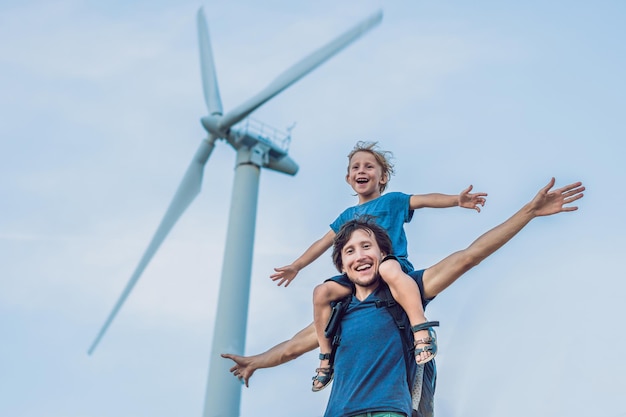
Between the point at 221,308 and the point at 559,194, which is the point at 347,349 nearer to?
the point at 559,194

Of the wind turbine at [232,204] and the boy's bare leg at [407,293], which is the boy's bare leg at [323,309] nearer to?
the boy's bare leg at [407,293]

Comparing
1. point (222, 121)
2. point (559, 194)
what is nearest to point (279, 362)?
point (559, 194)

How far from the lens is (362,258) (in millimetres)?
6195

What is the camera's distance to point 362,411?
5543mm

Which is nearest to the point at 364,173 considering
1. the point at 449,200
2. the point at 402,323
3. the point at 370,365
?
the point at 449,200

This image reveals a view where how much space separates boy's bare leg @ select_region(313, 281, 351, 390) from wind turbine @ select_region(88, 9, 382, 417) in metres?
20.7

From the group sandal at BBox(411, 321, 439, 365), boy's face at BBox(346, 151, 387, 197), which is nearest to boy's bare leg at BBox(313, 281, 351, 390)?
sandal at BBox(411, 321, 439, 365)

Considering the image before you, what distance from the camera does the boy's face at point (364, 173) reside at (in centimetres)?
753

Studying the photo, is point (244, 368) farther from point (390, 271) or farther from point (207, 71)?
point (207, 71)

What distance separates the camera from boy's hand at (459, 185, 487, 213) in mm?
6730

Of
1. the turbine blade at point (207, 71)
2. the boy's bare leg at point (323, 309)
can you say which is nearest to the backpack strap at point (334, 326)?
the boy's bare leg at point (323, 309)

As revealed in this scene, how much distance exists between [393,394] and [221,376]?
22941mm

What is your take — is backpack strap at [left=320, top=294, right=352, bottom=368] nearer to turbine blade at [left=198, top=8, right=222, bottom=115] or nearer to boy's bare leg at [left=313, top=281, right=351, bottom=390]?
boy's bare leg at [left=313, top=281, right=351, bottom=390]

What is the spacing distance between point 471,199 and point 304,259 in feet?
6.12
